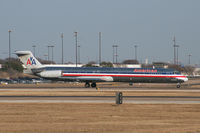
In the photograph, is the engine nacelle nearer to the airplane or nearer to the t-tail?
the airplane

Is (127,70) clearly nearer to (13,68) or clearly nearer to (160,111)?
(160,111)

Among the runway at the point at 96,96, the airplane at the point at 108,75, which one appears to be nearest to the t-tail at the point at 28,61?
the airplane at the point at 108,75

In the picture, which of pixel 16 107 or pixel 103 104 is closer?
pixel 16 107

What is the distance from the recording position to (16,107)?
102 feet

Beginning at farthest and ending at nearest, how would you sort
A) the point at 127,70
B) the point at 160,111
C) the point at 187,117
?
the point at 127,70
the point at 160,111
the point at 187,117

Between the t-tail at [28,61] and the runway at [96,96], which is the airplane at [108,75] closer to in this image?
the t-tail at [28,61]

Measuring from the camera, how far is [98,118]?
2508 centimetres

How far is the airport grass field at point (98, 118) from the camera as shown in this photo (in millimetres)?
20828

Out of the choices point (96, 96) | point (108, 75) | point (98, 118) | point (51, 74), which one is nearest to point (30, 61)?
point (51, 74)

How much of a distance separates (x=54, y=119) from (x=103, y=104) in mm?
9677

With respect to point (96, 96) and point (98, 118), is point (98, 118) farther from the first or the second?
point (96, 96)

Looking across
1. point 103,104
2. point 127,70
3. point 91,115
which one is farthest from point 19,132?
point 127,70

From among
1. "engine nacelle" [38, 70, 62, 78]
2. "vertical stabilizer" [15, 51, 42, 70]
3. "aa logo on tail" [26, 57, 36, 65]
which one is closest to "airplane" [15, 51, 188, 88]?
"engine nacelle" [38, 70, 62, 78]

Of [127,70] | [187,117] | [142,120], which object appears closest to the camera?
[142,120]
